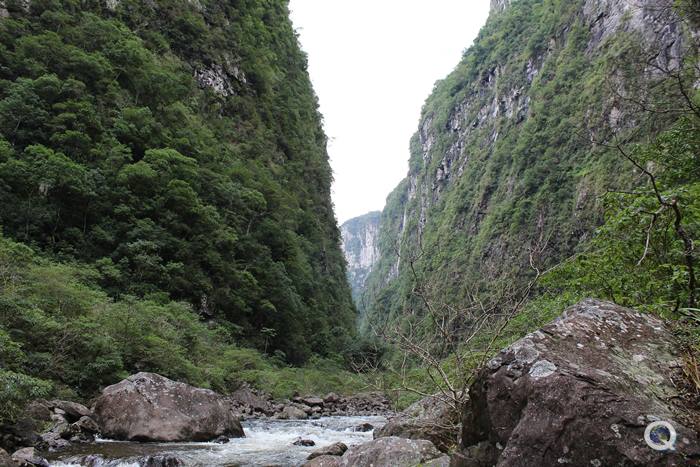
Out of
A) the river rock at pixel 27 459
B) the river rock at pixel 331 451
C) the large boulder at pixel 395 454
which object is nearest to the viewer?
the large boulder at pixel 395 454

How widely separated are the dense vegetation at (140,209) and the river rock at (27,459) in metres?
0.79

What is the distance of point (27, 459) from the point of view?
584 cm

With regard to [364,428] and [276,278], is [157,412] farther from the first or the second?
[276,278]

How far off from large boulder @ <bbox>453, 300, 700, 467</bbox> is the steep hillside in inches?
632

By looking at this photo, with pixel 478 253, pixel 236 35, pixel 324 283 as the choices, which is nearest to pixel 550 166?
pixel 478 253

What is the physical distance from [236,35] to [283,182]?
38.9 ft

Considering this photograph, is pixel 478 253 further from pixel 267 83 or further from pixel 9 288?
pixel 9 288

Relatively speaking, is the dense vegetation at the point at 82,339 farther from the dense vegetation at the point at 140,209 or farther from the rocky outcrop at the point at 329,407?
the rocky outcrop at the point at 329,407

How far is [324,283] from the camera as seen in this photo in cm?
3675

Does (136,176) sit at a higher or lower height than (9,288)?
higher

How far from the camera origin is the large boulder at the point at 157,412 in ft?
27.7

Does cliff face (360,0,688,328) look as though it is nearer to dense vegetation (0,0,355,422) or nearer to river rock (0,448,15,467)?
river rock (0,448,15,467)

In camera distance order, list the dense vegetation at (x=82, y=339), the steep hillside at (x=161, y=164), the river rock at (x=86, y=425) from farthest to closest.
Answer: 1. the steep hillside at (x=161, y=164)
2. the dense vegetation at (x=82, y=339)
3. the river rock at (x=86, y=425)

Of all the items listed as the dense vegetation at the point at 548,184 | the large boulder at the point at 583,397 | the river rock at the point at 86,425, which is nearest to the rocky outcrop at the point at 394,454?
the dense vegetation at the point at 548,184
